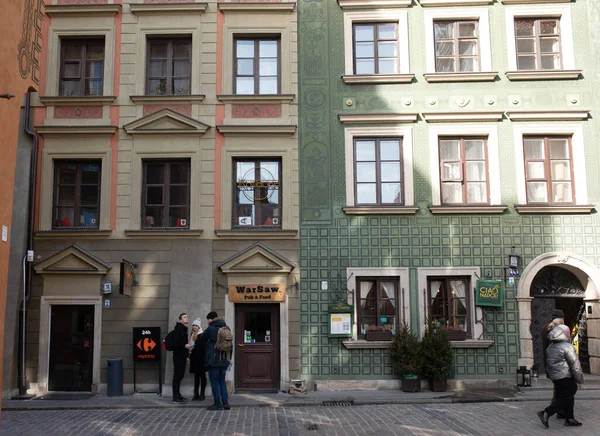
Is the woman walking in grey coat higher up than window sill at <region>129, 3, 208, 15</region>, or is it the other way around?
window sill at <region>129, 3, 208, 15</region>

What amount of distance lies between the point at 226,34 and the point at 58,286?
7609mm

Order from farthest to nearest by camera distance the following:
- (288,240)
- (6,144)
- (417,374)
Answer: (288,240)
(417,374)
(6,144)

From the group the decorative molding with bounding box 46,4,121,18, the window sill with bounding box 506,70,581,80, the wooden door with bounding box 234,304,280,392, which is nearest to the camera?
the wooden door with bounding box 234,304,280,392

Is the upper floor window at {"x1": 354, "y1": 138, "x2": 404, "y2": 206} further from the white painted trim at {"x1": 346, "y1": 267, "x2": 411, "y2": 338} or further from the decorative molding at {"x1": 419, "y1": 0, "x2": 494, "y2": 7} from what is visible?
the decorative molding at {"x1": 419, "y1": 0, "x2": 494, "y2": 7}

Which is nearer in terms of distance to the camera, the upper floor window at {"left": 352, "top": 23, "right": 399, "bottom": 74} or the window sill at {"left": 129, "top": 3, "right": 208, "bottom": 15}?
the window sill at {"left": 129, "top": 3, "right": 208, "bottom": 15}

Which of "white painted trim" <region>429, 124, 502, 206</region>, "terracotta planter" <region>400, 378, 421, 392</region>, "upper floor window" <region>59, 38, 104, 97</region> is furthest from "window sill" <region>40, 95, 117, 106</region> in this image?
"terracotta planter" <region>400, 378, 421, 392</region>

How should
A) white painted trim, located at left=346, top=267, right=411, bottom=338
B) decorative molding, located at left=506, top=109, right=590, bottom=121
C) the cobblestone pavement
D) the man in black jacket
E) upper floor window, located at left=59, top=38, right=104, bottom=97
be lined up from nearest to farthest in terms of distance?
the cobblestone pavement < the man in black jacket < white painted trim, located at left=346, top=267, right=411, bottom=338 < decorative molding, located at left=506, top=109, right=590, bottom=121 < upper floor window, located at left=59, top=38, right=104, bottom=97

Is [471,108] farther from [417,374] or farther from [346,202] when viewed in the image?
[417,374]

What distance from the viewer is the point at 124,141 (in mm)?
14945

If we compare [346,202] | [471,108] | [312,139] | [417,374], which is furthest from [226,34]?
[417,374]

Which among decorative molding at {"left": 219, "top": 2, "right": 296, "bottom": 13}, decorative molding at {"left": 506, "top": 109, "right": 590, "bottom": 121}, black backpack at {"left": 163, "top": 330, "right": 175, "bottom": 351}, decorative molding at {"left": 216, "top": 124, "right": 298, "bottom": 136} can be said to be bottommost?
black backpack at {"left": 163, "top": 330, "right": 175, "bottom": 351}

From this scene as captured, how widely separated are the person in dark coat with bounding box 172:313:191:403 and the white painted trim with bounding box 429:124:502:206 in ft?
22.2

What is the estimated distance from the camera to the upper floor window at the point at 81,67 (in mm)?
15375

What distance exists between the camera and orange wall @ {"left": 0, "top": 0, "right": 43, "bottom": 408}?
31.0 ft
